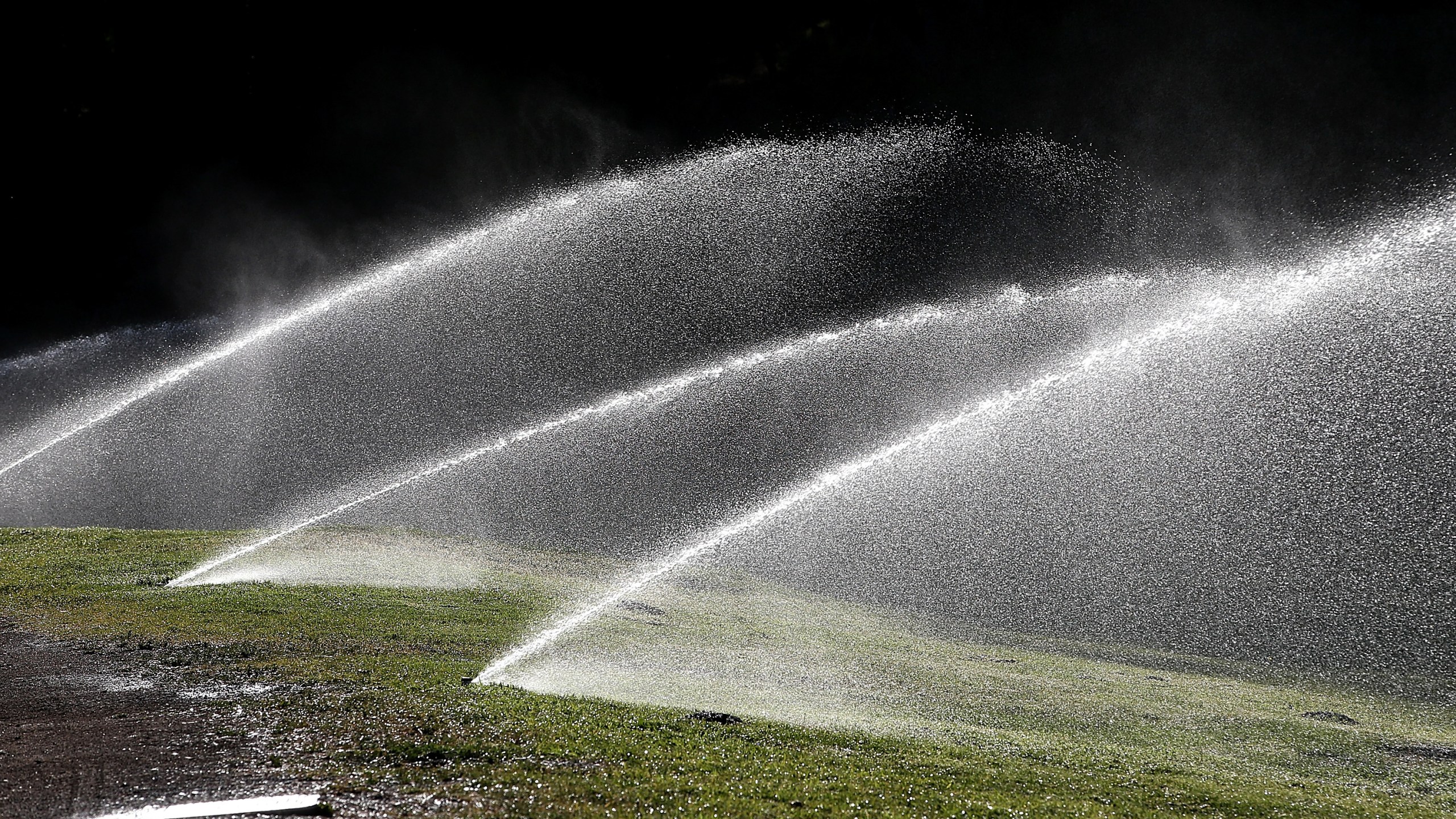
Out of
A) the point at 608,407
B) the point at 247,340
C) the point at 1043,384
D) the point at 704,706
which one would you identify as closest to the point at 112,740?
the point at 704,706

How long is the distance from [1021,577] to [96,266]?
7471 centimetres

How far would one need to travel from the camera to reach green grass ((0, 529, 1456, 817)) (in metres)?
12.6

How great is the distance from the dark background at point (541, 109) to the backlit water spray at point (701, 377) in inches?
689

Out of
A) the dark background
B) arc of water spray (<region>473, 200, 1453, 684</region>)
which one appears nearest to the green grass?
arc of water spray (<region>473, 200, 1453, 684</region>)

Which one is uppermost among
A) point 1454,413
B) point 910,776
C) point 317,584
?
point 1454,413

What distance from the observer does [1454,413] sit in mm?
51500

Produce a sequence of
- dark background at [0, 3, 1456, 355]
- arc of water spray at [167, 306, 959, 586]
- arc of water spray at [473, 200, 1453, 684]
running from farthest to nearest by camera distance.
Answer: dark background at [0, 3, 1456, 355], arc of water spray at [167, 306, 959, 586], arc of water spray at [473, 200, 1453, 684]

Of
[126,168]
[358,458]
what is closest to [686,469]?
[358,458]

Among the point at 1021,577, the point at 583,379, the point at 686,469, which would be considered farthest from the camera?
the point at 583,379

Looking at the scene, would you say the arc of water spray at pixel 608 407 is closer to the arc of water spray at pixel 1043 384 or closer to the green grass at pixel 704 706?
the green grass at pixel 704 706

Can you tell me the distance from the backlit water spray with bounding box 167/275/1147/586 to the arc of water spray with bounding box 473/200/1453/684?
3970 millimetres

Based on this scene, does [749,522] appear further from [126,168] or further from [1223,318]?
[126,168]

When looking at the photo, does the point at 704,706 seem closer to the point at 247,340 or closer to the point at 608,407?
the point at 608,407

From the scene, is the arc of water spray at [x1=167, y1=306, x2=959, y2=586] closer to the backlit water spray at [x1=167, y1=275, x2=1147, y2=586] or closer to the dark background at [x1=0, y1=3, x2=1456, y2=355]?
the backlit water spray at [x1=167, y1=275, x2=1147, y2=586]
